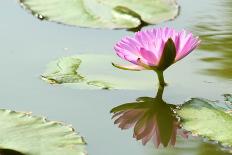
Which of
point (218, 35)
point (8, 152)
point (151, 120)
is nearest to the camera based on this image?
point (8, 152)

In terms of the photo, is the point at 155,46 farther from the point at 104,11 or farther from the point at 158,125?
the point at 104,11

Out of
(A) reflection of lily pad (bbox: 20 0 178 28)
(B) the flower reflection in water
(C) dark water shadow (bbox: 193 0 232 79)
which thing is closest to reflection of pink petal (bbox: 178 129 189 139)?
(B) the flower reflection in water

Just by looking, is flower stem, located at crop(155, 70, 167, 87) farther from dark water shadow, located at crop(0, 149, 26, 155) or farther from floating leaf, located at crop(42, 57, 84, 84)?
dark water shadow, located at crop(0, 149, 26, 155)

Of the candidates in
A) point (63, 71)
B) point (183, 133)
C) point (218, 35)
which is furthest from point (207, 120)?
point (218, 35)

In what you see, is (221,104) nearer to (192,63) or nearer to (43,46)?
(192,63)

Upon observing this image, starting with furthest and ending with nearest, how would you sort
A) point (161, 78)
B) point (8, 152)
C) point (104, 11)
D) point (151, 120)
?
1. point (104, 11)
2. point (161, 78)
3. point (151, 120)
4. point (8, 152)
